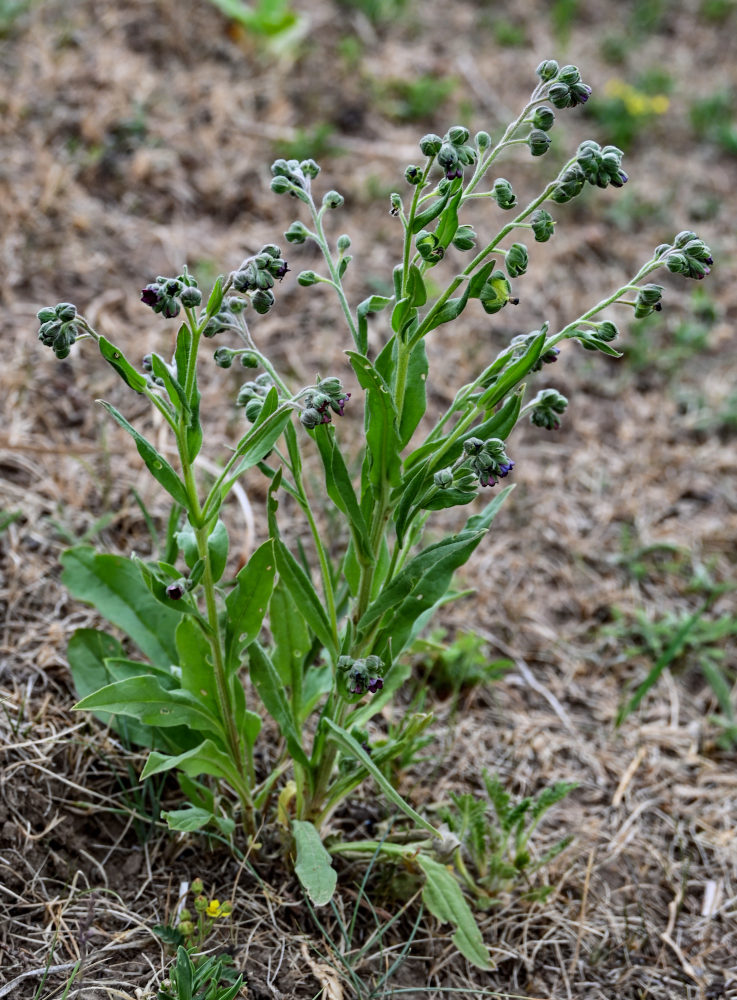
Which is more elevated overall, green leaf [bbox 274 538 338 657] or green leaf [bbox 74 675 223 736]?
green leaf [bbox 274 538 338 657]

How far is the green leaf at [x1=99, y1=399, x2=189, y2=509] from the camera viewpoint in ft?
5.83

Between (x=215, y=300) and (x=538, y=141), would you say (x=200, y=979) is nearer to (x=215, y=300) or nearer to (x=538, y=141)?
(x=215, y=300)

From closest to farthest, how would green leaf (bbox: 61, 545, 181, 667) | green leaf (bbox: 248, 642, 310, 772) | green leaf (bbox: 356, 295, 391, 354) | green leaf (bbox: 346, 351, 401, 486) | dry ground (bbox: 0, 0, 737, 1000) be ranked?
green leaf (bbox: 346, 351, 401, 486) < green leaf (bbox: 356, 295, 391, 354) < green leaf (bbox: 248, 642, 310, 772) < dry ground (bbox: 0, 0, 737, 1000) < green leaf (bbox: 61, 545, 181, 667)

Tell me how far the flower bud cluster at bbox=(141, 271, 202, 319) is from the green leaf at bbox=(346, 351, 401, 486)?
1.08 ft

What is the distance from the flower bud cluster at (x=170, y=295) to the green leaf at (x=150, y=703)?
75 cm

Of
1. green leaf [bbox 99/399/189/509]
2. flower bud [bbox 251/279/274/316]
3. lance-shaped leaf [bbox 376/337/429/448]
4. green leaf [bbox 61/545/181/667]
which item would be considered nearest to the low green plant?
green leaf [bbox 61/545/181/667]

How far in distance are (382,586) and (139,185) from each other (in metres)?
3.05

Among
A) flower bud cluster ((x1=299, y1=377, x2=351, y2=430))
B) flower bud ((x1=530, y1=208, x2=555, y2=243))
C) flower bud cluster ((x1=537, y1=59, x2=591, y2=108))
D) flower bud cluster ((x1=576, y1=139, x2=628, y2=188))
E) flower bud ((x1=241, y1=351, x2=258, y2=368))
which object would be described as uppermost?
flower bud cluster ((x1=537, y1=59, x2=591, y2=108))

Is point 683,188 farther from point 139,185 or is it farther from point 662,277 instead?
point 139,185

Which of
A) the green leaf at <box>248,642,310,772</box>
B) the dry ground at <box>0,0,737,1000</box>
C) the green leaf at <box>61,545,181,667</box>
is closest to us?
the green leaf at <box>248,642,310,772</box>

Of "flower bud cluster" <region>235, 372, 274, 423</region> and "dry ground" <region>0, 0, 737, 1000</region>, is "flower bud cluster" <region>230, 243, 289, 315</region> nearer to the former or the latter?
"flower bud cluster" <region>235, 372, 274, 423</region>

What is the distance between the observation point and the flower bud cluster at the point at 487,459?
1768 mm

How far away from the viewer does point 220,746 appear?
84.7 inches

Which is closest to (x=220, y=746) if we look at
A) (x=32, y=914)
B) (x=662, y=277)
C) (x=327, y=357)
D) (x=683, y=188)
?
(x=32, y=914)
